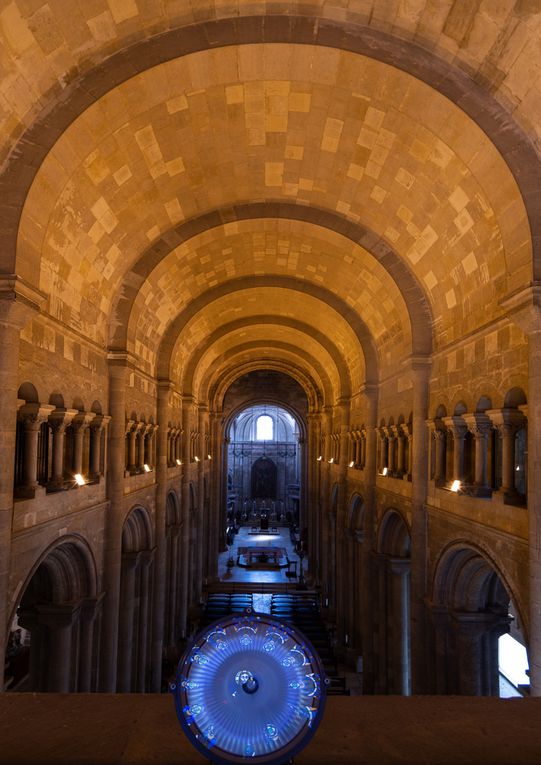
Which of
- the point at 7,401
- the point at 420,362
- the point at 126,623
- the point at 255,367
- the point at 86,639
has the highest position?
the point at 255,367

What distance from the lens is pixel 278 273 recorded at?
21.8 meters

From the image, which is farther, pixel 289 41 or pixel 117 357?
pixel 117 357

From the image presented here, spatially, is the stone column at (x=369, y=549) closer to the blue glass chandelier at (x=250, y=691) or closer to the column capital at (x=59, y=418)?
the column capital at (x=59, y=418)

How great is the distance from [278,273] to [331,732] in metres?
19.4

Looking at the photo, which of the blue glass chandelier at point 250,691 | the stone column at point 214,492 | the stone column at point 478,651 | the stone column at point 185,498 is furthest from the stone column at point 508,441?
the stone column at point 214,492

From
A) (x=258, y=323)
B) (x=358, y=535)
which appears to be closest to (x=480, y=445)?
(x=358, y=535)

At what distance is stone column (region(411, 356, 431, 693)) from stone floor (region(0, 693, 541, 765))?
424 inches

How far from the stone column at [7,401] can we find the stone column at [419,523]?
9182 millimetres

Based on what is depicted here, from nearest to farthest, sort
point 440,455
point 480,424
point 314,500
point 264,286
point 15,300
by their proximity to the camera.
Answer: point 15,300 < point 480,424 < point 440,455 < point 264,286 < point 314,500

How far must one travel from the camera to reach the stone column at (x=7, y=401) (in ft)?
28.4

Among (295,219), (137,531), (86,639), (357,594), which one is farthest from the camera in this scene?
(357,594)

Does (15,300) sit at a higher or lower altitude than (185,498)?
higher

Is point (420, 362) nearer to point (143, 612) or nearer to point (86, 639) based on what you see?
point (86, 639)

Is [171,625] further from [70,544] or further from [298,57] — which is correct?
[298,57]
